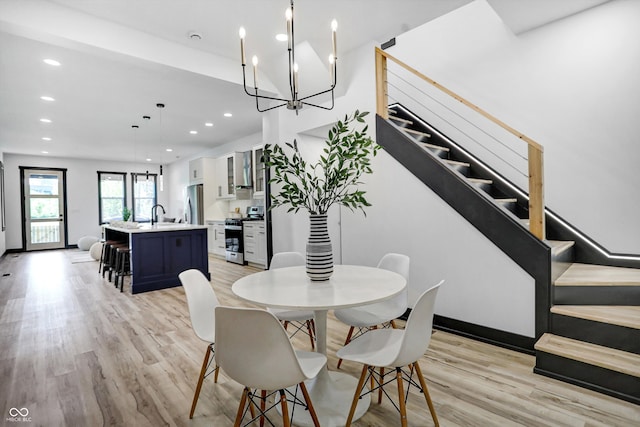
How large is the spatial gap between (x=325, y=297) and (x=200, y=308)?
825mm

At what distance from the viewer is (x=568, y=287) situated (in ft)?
7.90

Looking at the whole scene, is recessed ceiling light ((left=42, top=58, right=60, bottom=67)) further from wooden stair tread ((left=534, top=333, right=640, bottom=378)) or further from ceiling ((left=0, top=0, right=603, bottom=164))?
wooden stair tread ((left=534, top=333, right=640, bottom=378))

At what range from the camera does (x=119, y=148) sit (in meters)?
8.80

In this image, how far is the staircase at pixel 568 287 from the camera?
203cm

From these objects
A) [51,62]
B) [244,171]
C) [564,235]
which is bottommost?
[564,235]

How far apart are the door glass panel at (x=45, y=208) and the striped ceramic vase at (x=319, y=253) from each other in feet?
36.9

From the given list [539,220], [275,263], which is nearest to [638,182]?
[539,220]

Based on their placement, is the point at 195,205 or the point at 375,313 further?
the point at 195,205

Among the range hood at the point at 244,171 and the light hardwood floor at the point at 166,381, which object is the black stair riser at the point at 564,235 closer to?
the light hardwood floor at the point at 166,381

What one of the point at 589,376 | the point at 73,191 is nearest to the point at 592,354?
the point at 589,376

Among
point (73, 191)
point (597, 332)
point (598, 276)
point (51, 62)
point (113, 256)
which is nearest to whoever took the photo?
point (597, 332)

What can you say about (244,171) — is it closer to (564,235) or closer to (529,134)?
(529,134)
